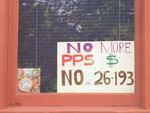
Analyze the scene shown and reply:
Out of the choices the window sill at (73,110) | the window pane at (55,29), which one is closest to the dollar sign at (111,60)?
the window pane at (55,29)

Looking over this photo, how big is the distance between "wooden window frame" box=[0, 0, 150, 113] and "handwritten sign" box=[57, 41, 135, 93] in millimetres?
75

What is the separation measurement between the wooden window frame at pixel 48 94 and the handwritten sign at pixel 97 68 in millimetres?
75

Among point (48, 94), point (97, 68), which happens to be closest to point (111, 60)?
point (97, 68)

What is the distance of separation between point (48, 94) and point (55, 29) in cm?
60

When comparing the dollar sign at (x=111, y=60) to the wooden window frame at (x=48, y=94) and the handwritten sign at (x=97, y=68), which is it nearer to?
the handwritten sign at (x=97, y=68)

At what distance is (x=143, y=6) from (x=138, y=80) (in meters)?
0.67

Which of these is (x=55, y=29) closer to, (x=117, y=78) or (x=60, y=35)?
(x=60, y=35)

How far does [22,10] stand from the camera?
5148 mm

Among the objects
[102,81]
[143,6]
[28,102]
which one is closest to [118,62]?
[102,81]

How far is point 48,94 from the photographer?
16.5 ft

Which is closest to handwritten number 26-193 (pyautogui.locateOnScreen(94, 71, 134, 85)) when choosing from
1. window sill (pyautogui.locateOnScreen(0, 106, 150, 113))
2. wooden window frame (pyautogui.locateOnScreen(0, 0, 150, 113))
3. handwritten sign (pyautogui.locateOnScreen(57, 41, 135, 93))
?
handwritten sign (pyautogui.locateOnScreen(57, 41, 135, 93))

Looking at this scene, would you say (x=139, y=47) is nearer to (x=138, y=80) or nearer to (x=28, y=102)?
(x=138, y=80)

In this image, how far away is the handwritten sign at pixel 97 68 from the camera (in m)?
5.02

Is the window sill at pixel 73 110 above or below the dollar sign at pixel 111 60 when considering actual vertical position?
below
